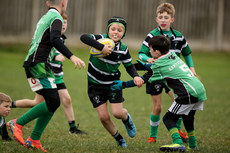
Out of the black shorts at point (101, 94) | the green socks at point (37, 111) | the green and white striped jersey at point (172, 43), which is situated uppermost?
the green and white striped jersey at point (172, 43)

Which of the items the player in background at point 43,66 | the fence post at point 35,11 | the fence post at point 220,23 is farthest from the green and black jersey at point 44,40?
the fence post at point 220,23

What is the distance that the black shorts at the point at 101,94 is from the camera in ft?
16.1

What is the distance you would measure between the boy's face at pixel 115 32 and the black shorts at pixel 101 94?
0.71m

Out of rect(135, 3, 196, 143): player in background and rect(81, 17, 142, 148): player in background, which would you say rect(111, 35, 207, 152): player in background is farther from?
rect(135, 3, 196, 143): player in background

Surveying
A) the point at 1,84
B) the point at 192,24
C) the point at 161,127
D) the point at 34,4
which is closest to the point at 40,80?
the point at 161,127

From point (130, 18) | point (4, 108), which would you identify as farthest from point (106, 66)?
point (130, 18)

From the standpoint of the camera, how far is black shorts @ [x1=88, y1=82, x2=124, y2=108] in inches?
193

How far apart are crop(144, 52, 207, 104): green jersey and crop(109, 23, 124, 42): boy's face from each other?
0.74m

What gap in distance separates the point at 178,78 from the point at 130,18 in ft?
46.7

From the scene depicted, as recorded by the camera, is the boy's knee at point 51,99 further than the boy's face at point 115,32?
No

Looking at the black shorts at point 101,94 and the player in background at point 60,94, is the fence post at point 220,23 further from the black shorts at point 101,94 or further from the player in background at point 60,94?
the black shorts at point 101,94

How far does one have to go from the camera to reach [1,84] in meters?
10.9

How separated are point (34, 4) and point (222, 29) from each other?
34.4ft

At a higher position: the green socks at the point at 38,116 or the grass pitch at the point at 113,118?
the green socks at the point at 38,116
